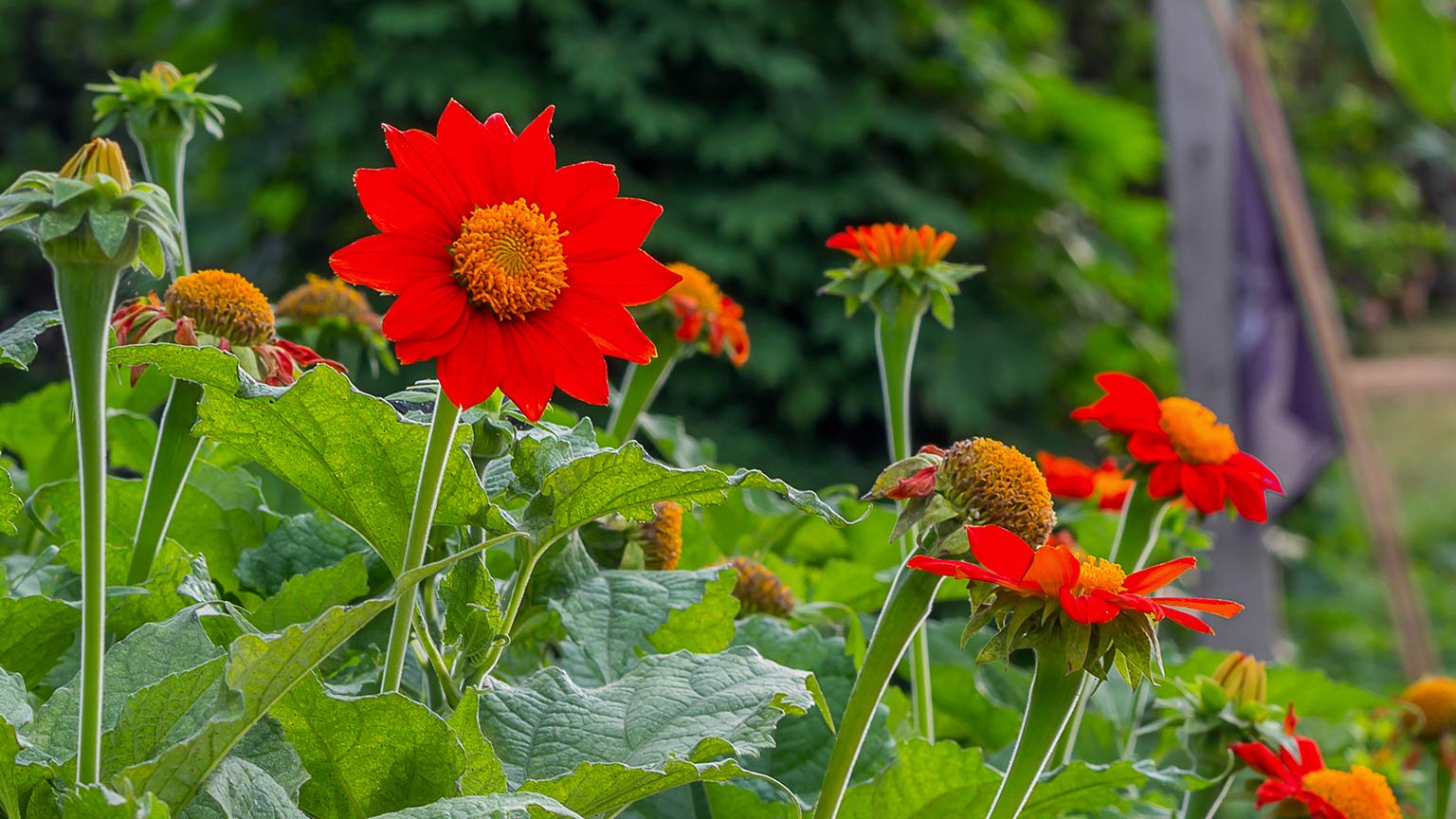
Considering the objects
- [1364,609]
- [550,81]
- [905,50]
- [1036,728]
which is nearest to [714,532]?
[1036,728]

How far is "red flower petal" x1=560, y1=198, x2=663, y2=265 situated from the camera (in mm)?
433

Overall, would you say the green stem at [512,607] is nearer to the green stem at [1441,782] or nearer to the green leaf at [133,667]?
the green leaf at [133,667]

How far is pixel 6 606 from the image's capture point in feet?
1.52

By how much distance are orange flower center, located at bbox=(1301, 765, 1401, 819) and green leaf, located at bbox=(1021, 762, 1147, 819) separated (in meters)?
0.10

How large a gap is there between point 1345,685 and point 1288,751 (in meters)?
0.27

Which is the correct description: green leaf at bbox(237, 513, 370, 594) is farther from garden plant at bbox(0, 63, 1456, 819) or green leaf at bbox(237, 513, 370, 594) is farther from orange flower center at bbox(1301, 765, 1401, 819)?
orange flower center at bbox(1301, 765, 1401, 819)

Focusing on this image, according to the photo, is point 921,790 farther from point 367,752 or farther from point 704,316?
point 704,316

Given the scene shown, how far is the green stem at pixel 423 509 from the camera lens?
39 cm

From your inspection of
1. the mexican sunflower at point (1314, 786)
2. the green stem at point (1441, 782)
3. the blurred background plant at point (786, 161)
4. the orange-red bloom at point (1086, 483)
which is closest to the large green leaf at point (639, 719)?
the mexican sunflower at point (1314, 786)

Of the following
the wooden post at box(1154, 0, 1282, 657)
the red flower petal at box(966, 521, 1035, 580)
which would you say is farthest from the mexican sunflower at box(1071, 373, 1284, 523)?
the wooden post at box(1154, 0, 1282, 657)

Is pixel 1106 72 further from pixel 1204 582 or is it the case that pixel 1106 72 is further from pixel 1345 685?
pixel 1345 685

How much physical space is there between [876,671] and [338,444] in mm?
176

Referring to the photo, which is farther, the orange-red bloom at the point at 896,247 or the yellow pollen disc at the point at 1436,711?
the yellow pollen disc at the point at 1436,711

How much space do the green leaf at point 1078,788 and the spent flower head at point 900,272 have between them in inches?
9.1
